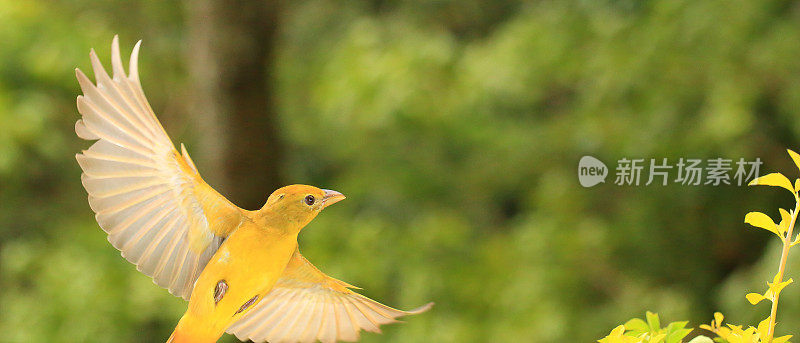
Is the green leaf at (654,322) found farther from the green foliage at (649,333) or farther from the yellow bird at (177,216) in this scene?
the yellow bird at (177,216)

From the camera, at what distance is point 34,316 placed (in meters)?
1.36

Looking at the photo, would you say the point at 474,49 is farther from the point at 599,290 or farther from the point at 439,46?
the point at 599,290

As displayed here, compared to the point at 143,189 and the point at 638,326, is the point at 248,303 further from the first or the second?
the point at 638,326

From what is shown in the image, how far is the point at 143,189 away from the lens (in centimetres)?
32

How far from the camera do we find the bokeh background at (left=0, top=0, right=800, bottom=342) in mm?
1167

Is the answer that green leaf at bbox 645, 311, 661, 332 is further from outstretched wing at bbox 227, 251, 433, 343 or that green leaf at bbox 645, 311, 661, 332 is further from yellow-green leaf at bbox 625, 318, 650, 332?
Result: outstretched wing at bbox 227, 251, 433, 343

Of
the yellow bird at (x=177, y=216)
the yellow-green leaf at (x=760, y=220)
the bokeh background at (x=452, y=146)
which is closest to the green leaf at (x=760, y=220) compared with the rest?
the yellow-green leaf at (x=760, y=220)

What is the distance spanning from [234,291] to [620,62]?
3.44 ft

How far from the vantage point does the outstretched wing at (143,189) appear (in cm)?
31

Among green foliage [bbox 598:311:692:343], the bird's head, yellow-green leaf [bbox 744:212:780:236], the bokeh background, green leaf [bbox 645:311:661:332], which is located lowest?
green foliage [bbox 598:311:692:343]

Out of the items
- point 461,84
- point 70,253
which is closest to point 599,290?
point 461,84

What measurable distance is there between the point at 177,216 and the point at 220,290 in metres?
0.04

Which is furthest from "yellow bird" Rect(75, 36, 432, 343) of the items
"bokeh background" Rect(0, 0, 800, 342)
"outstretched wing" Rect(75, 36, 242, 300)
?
"bokeh background" Rect(0, 0, 800, 342)

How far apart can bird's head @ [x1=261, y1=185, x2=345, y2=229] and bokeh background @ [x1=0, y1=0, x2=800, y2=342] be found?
665 mm
